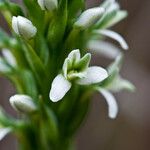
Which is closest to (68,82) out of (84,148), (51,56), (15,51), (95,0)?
(51,56)

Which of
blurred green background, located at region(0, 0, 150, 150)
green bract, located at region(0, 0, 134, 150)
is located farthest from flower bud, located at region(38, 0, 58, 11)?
blurred green background, located at region(0, 0, 150, 150)

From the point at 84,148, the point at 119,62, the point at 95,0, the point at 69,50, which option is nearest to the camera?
the point at 69,50

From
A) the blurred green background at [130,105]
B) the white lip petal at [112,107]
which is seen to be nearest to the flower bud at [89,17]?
the white lip petal at [112,107]

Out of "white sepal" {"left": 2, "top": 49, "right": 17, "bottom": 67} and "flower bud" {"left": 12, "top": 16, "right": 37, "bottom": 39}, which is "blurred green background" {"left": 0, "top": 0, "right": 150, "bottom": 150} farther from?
"flower bud" {"left": 12, "top": 16, "right": 37, "bottom": 39}

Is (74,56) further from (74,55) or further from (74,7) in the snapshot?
(74,7)

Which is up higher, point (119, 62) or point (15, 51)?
point (15, 51)

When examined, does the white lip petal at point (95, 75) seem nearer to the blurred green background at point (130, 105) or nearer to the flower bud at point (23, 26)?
the flower bud at point (23, 26)

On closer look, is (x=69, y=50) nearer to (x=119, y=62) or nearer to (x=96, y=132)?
(x=119, y=62)
